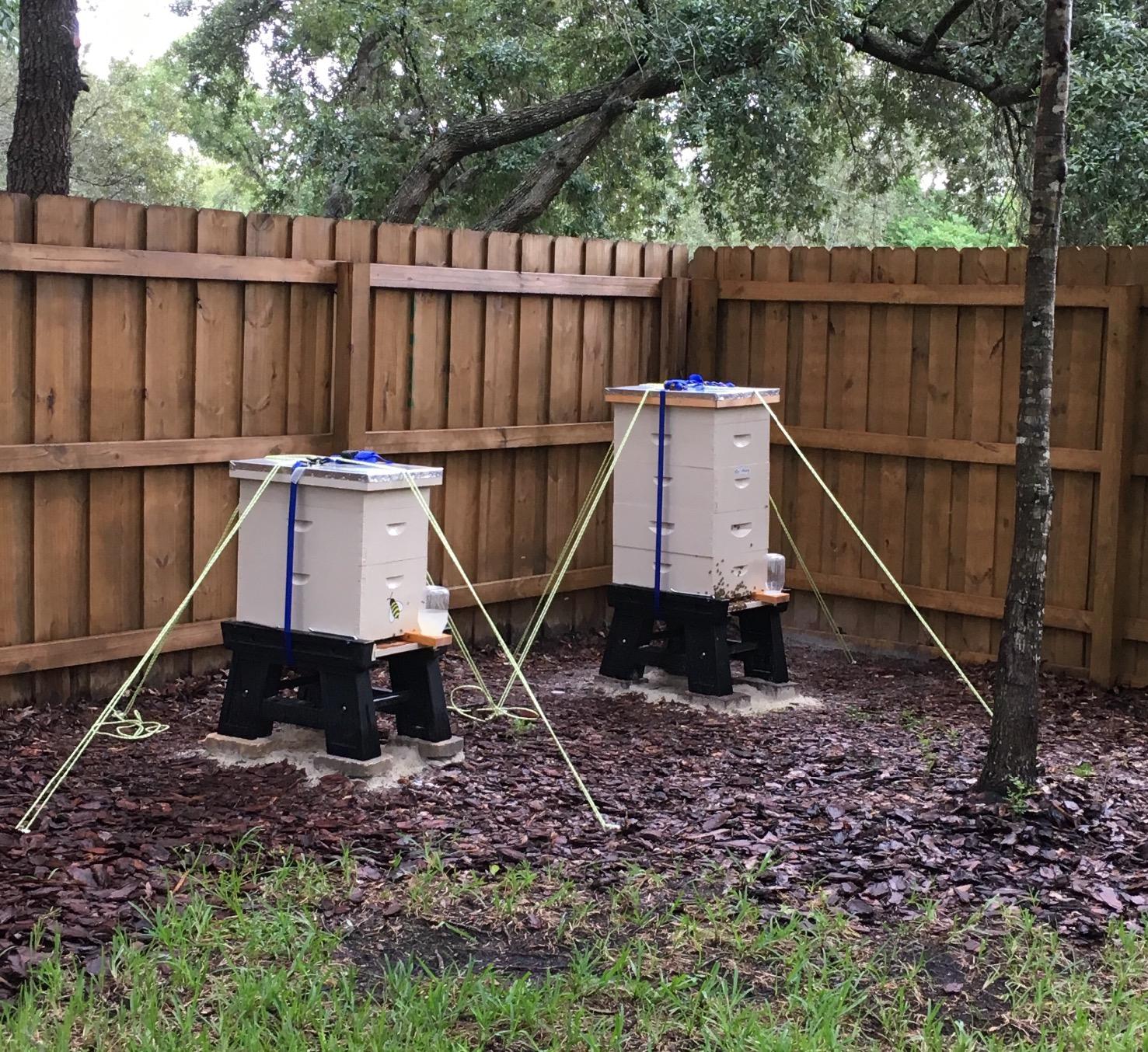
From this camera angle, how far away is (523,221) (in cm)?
1423

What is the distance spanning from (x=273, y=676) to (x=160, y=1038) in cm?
253

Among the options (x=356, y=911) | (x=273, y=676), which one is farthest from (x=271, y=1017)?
(x=273, y=676)

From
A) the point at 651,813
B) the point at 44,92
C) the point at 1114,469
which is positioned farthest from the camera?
the point at 44,92

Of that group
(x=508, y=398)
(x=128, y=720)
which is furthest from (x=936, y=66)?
(x=128, y=720)

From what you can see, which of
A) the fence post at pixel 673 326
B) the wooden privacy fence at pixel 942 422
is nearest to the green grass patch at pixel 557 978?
the wooden privacy fence at pixel 942 422

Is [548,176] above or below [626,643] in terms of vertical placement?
above

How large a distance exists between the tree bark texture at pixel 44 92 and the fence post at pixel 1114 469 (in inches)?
264

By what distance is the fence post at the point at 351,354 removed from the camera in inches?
285

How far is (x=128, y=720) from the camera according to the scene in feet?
21.0

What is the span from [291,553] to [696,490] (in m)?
2.23

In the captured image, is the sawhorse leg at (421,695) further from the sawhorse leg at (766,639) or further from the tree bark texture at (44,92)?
the tree bark texture at (44,92)

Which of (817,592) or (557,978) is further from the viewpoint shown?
(817,592)

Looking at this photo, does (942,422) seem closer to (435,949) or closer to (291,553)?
(291,553)

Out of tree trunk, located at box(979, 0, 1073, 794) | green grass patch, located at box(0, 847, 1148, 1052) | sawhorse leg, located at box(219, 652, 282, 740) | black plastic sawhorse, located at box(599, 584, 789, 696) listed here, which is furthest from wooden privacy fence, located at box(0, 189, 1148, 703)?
green grass patch, located at box(0, 847, 1148, 1052)
